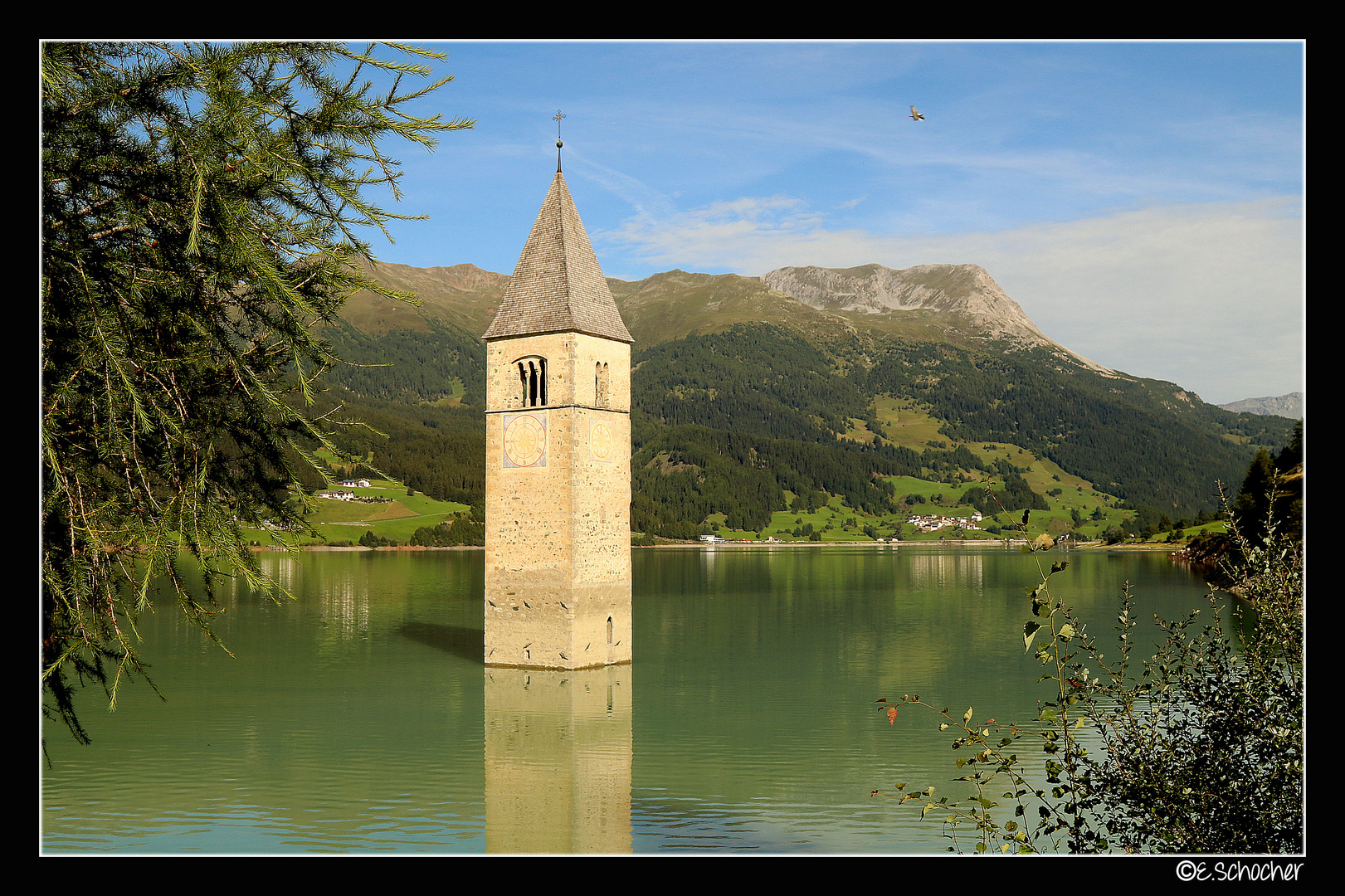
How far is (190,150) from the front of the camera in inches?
265

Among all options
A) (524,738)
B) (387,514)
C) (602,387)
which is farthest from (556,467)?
(387,514)

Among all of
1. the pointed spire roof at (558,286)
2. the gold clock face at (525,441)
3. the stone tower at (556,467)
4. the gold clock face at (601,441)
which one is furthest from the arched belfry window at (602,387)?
the gold clock face at (525,441)

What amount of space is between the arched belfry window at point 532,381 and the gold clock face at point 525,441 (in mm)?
454

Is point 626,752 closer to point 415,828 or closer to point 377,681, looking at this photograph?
point 415,828

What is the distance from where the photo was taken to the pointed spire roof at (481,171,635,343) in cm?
2817

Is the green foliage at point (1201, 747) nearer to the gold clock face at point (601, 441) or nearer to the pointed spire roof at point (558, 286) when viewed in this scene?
the gold clock face at point (601, 441)

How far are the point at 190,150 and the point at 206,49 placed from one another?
0.77 meters

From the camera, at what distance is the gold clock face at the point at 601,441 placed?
92.1 ft

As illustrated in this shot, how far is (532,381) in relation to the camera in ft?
93.4

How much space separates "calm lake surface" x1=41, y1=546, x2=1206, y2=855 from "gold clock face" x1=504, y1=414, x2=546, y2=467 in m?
5.27

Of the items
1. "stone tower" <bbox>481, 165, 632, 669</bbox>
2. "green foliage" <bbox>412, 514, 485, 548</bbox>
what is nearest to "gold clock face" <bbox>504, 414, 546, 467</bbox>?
"stone tower" <bbox>481, 165, 632, 669</bbox>

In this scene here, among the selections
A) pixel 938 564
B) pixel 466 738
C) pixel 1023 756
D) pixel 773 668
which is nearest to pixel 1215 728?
pixel 1023 756

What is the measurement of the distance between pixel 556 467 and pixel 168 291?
793 inches

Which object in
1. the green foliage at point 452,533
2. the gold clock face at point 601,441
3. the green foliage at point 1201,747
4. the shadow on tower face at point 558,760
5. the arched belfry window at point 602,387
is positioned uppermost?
the arched belfry window at point 602,387
